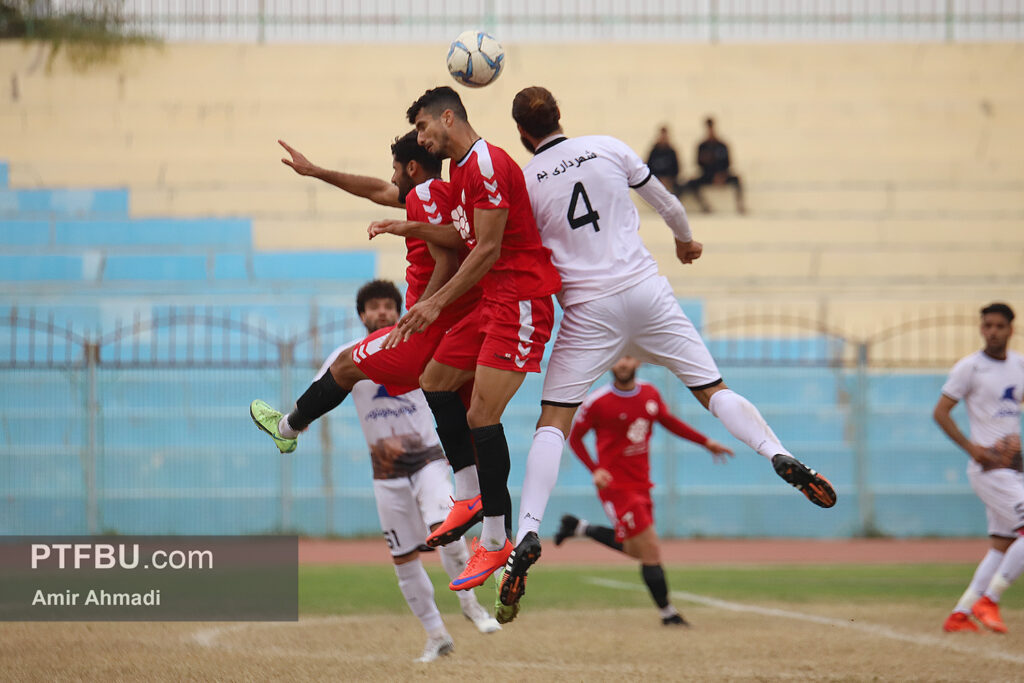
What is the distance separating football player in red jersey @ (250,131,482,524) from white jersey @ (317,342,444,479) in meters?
1.47

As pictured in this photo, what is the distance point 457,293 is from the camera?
22.0 feet

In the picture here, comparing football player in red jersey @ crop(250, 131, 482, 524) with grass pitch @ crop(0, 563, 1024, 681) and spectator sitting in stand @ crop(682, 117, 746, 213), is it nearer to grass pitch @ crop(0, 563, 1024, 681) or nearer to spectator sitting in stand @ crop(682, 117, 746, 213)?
grass pitch @ crop(0, 563, 1024, 681)

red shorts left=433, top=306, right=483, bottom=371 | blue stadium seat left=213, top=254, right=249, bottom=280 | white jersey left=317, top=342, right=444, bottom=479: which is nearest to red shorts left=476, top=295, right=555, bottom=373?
red shorts left=433, top=306, right=483, bottom=371

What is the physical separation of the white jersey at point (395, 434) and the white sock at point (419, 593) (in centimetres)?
67

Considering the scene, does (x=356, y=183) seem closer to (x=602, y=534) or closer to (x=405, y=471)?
(x=405, y=471)

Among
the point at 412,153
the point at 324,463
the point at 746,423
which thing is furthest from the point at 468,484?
the point at 324,463

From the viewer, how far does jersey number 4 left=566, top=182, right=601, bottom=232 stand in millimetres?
6902

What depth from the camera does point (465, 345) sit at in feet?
23.0

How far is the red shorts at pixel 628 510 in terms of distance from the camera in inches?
453

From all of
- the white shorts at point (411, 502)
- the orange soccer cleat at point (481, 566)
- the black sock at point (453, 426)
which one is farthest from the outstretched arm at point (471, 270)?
the white shorts at point (411, 502)


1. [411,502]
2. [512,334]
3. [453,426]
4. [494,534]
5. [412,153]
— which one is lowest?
[411,502]

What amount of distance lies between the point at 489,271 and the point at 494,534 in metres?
1.41

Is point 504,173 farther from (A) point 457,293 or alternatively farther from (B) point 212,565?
(B) point 212,565

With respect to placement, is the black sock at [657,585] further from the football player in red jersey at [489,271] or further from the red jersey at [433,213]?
the red jersey at [433,213]
